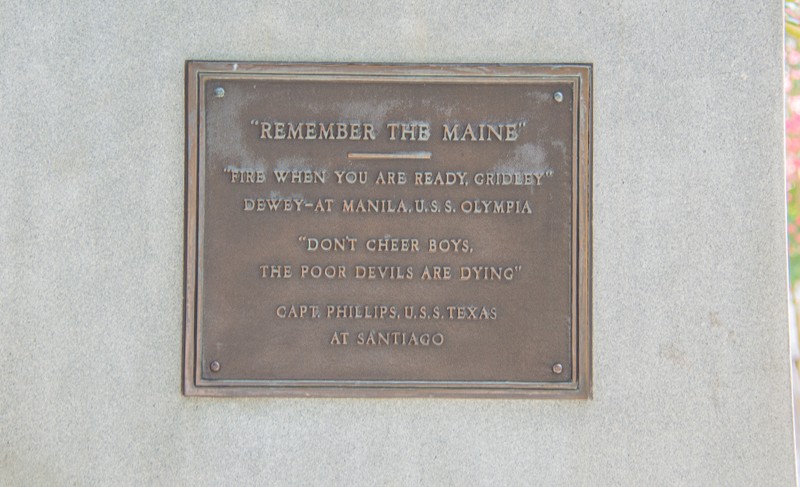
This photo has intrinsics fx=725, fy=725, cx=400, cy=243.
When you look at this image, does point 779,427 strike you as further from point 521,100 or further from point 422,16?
point 422,16

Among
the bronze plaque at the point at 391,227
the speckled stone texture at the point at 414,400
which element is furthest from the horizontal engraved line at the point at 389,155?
the speckled stone texture at the point at 414,400

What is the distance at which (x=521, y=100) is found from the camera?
2.96 metres

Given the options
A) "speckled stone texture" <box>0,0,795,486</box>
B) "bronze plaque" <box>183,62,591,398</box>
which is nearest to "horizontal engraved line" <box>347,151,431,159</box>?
"bronze plaque" <box>183,62,591,398</box>

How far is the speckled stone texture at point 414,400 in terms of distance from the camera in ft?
9.59

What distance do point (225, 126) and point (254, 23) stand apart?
0.44 m

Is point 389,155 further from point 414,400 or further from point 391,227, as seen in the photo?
point 414,400

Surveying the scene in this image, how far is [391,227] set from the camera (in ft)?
9.68

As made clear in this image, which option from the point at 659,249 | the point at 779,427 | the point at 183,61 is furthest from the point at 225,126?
the point at 779,427

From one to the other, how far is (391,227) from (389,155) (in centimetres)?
29

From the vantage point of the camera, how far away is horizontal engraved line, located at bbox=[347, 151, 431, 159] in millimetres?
2934

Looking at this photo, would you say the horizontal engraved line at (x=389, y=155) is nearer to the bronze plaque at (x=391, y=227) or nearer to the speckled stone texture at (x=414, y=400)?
the bronze plaque at (x=391, y=227)

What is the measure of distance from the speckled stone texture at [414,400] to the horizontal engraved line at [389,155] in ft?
1.25

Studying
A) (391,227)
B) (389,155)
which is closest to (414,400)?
(391,227)

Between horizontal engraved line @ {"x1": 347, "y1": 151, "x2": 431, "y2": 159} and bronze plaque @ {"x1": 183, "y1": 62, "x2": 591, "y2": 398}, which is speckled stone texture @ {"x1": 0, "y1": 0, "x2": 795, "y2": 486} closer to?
bronze plaque @ {"x1": 183, "y1": 62, "x2": 591, "y2": 398}
